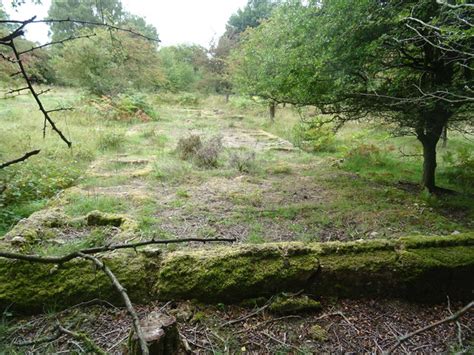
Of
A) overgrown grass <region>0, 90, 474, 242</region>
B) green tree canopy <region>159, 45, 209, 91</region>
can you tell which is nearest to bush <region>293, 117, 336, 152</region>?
overgrown grass <region>0, 90, 474, 242</region>

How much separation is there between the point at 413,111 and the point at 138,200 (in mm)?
4576

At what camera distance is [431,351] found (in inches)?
79.1

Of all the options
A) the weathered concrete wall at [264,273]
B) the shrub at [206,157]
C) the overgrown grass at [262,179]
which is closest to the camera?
the weathered concrete wall at [264,273]

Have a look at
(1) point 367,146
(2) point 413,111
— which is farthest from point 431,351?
(1) point 367,146

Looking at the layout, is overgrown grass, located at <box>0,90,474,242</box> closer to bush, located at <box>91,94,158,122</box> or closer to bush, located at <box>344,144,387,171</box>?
bush, located at <box>344,144,387,171</box>

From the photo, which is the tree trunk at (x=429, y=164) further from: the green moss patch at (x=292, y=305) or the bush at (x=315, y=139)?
the green moss patch at (x=292, y=305)

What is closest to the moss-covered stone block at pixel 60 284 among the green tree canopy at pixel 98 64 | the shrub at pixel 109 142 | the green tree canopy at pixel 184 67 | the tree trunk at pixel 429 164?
the tree trunk at pixel 429 164

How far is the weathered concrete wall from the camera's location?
85.0 inches

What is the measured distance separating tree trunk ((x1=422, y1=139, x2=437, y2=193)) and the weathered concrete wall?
3.74m

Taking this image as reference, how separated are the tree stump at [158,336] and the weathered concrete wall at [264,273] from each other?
26.2 inches

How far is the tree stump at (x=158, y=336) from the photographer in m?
1.49

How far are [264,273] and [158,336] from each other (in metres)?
1.04

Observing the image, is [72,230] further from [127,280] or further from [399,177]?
[399,177]

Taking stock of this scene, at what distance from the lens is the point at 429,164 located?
5.97m
